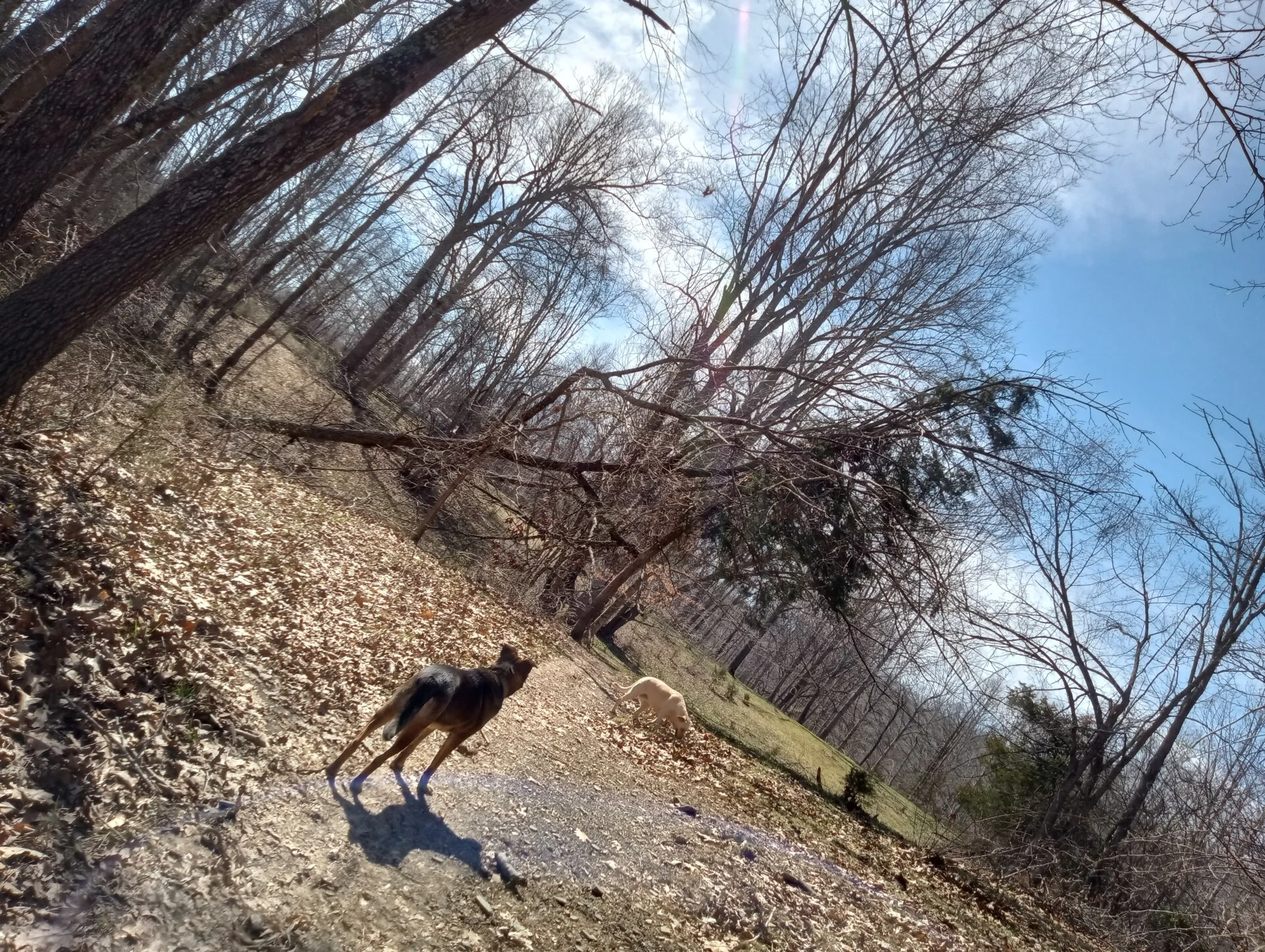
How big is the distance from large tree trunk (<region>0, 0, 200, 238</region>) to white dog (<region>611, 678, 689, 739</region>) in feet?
30.2

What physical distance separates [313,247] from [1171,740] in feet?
81.8

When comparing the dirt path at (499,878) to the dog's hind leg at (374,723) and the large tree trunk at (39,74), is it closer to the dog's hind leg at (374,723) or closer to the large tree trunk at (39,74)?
the dog's hind leg at (374,723)

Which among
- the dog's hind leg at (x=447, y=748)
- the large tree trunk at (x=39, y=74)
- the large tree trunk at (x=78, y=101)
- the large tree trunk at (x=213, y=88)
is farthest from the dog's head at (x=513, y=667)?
the large tree trunk at (x=39, y=74)

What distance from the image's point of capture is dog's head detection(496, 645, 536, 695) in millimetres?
5719

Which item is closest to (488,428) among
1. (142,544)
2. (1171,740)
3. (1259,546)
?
(142,544)

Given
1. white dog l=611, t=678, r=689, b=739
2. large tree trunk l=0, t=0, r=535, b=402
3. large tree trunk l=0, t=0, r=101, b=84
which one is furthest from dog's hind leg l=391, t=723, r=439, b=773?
large tree trunk l=0, t=0, r=101, b=84

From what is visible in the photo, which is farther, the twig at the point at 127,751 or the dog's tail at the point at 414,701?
the dog's tail at the point at 414,701

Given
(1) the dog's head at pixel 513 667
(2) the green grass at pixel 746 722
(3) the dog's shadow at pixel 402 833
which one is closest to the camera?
(3) the dog's shadow at pixel 402 833

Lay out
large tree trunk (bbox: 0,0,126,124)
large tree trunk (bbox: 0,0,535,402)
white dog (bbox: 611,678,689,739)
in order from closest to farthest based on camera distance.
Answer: large tree trunk (bbox: 0,0,535,402) < large tree trunk (bbox: 0,0,126,124) < white dog (bbox: 611,678,689,739)

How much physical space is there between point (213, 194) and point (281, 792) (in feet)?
11.9

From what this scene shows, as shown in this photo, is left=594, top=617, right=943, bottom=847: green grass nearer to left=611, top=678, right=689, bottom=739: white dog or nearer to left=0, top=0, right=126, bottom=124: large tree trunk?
left=611, top=678, right=689, bottom=739: white dog

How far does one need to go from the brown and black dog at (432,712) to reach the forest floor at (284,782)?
0.17 metres

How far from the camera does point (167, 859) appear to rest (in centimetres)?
324

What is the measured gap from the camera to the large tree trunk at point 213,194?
4230mm
